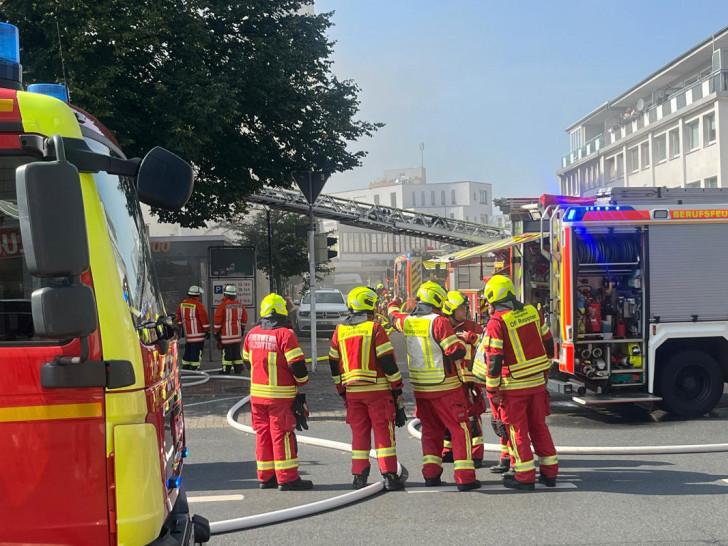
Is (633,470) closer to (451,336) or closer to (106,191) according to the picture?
(451,336)

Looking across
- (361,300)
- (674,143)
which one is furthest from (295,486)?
(674,143)

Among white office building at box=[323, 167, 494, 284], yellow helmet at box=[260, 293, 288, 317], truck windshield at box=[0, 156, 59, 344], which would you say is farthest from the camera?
white office building at box=[323, 167, 494, 284]

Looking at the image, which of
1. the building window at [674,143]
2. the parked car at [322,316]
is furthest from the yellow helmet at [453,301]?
the building window at [674,143]

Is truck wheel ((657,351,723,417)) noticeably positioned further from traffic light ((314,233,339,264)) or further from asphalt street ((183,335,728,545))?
traffic light ((314,233,339,264))

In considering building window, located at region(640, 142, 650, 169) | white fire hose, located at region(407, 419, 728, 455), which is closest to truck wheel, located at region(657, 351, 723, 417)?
white fire hose, located at region(407, 419, 728, 455)

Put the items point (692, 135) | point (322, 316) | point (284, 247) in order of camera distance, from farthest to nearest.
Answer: point (692, 135)
point (284, 247)
point (322, 316)

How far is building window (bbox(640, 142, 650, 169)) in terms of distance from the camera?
4400 centimetres

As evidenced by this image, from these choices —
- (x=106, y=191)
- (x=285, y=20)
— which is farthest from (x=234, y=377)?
(x=106, y=191)

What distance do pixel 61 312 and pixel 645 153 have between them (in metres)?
45.9

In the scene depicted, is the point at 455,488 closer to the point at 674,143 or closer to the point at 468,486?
the point at 468,486

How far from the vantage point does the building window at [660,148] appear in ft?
137

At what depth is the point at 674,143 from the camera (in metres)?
40.2

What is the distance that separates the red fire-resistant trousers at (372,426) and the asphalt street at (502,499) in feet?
0.89

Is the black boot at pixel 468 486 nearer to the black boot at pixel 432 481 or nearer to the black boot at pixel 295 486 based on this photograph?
the black boot at pixel 432 481
